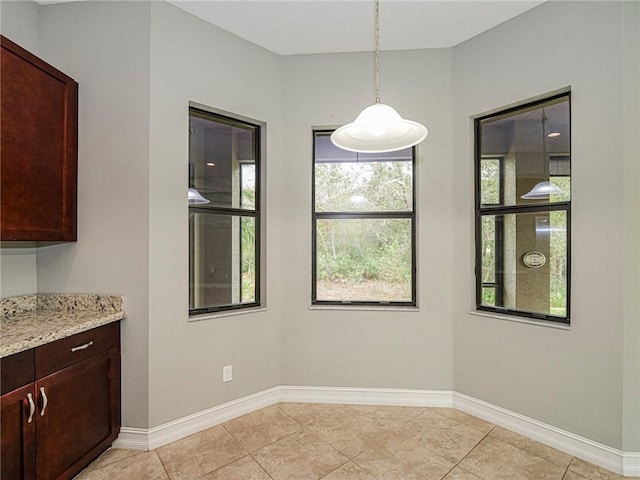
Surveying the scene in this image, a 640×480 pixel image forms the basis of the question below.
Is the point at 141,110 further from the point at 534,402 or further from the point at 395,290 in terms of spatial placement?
the point at 534,402

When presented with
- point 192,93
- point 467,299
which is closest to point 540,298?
point 467,299

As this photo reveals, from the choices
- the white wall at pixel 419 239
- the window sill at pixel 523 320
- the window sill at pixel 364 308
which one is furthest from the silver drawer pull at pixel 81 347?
Result: the window sill at pixel 523 320

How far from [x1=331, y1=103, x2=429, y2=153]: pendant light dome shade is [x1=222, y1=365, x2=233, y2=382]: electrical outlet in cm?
191

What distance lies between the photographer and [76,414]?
1.94 m

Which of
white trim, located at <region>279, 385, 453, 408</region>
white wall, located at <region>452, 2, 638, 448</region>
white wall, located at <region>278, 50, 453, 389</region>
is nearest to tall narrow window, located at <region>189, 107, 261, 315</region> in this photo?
white wall, located at <region>278, 50, 453, 389</region>

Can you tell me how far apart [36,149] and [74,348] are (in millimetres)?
1173

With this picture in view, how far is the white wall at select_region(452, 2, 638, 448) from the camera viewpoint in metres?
2.07

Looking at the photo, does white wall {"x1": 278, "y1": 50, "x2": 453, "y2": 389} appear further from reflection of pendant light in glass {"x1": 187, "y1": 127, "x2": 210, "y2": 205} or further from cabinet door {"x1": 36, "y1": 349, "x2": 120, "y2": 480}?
cabinet door {"x1": 36, "y1": 349, "x2": 120, "y2": 480}

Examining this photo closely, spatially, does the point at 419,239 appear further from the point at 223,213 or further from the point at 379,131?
the point at 223,213

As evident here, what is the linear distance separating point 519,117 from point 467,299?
1.46 metres

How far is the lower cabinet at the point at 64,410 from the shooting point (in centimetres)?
161

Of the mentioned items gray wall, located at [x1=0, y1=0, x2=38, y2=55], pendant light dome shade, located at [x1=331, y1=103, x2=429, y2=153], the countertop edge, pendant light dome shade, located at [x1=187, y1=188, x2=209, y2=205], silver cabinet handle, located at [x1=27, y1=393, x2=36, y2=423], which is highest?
gray wall, located at [x1=0, y1=0, x2=38, y2=55]

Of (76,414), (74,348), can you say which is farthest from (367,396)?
(74,348)

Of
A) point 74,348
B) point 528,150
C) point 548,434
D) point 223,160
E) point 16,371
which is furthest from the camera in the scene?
point 223,160
